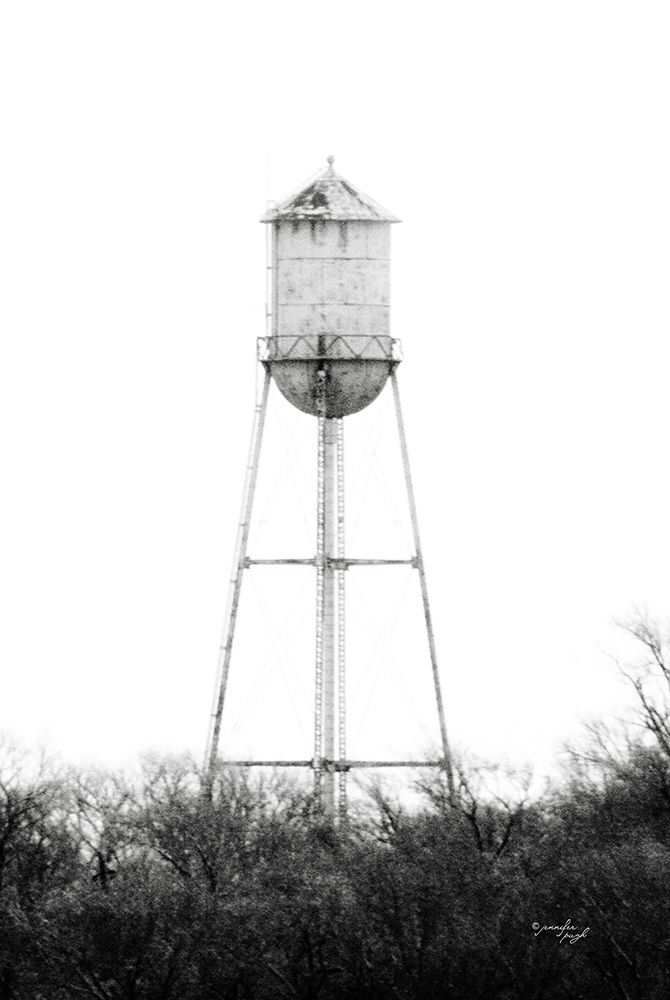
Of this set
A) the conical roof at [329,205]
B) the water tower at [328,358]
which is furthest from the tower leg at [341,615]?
the conical roof at [329,205]

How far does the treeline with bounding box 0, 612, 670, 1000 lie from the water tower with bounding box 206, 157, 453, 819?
2071 millimetres

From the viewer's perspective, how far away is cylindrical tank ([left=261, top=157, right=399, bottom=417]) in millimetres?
55938

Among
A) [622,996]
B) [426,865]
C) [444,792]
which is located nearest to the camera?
[622,996]

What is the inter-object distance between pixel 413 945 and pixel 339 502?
9249 mm

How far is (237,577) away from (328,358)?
155 inches

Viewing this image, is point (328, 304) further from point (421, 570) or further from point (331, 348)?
point (421, 570)

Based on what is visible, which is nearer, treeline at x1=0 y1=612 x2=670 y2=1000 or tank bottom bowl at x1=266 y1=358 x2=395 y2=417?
treeline at x1=0 y1=612 x2=670 y2=1000

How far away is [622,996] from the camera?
48500mm

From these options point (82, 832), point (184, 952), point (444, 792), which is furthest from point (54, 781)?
point (184, 952)

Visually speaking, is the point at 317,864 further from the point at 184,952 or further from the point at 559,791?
the point at 559,791

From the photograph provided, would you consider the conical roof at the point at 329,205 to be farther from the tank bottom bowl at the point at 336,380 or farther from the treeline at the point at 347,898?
the treeline at the point at 347,898

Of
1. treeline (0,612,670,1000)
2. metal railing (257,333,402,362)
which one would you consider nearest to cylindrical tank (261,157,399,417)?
metal railing (257,333,402,362)

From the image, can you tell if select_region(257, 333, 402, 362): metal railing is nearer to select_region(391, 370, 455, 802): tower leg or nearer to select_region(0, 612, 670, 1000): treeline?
select_region(391, 370, 455, 802): tower leg

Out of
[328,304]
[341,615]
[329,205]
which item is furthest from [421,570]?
[329,205]
